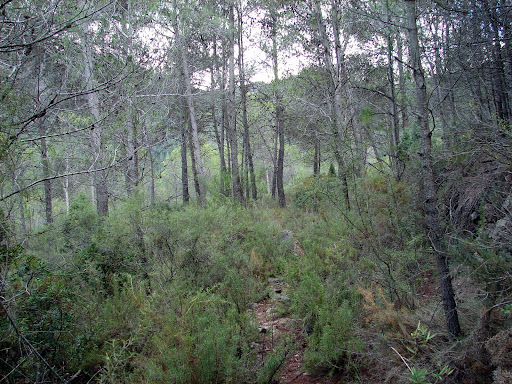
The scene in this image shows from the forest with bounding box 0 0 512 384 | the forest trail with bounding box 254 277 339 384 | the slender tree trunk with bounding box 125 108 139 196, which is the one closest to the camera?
the forest with bounding box 0 0 512 384

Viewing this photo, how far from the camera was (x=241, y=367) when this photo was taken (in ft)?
9.74

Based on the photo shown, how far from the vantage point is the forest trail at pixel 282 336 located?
3.23 m

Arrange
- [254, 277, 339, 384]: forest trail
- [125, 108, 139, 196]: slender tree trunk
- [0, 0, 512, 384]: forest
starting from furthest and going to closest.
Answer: [125, 108, 139, 196]: slender tree trunk → [254, 277, 339, 384]: forest trail → [0, 0, 512, 384]: forest

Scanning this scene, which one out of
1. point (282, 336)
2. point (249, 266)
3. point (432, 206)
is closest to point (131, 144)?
point (249, 266)

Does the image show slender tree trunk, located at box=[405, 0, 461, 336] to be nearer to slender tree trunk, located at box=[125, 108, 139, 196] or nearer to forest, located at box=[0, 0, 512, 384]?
forest, located at box=[0, 0, 512, 384]

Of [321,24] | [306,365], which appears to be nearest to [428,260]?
[306,365]

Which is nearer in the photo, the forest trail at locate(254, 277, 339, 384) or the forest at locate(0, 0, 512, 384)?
the forest at locate(0, 0, 512, 384)

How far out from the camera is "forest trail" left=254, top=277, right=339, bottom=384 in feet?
10.6

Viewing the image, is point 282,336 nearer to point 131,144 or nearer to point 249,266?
point 249,266

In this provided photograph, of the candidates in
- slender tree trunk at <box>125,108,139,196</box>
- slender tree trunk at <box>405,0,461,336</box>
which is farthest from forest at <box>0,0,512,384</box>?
slender tree trunk at <box>125,108,139,196</box>

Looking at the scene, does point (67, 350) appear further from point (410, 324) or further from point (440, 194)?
point (440, 194)

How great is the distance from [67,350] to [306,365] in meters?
2.33

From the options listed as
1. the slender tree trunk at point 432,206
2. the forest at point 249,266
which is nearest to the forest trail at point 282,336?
the forest at point 249,266

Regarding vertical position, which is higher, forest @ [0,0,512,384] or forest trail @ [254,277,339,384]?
forest @ [0,0,512,384]
